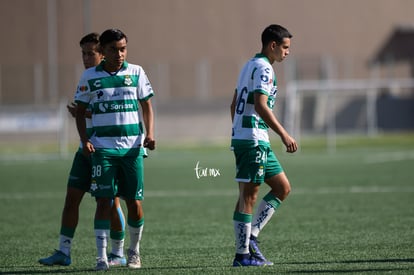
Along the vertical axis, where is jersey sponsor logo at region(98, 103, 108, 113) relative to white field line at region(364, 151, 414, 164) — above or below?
above

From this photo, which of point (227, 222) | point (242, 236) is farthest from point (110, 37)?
point (227, 222)

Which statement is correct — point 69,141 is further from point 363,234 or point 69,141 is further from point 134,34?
point 363,234

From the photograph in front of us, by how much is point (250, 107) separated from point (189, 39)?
124 ft

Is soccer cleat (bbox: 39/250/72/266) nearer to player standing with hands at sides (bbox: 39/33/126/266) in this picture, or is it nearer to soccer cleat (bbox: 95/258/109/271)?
player standing with hands at sides (bbox: 39/33/126/266)

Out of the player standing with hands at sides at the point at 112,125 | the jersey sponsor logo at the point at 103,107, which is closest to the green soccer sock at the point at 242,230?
the player standing with hands at sides at the point at 112,125

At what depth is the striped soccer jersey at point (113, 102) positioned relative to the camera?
734 centimetres

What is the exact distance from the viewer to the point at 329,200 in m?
13.6

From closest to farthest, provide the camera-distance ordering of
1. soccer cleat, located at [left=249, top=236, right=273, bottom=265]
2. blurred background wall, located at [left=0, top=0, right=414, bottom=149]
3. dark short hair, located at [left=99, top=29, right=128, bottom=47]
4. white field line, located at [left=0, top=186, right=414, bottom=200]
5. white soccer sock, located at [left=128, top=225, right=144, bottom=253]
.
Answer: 1. dark short hair, located at [left=99, top=29, right=128, bottom=47]
2. soccer cleat, located at [left=249, top=236, right=273, bottom=265]
3. white soccer sock, located at [left=128, top=225, right=144, bottom=253]
4. white field line, located at [left=0, top=186, right=414, bottom=200]
5. blurred background wall, located at [left=0, top=0, right=414, bottom=149]

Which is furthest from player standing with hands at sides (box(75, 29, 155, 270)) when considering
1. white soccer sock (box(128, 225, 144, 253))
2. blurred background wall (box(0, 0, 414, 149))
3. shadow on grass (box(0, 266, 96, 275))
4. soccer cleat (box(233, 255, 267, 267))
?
blurred background wall (box(0, 0, 414, 149))

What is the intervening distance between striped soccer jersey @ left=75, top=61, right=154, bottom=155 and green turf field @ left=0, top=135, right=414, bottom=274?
0.89 meters

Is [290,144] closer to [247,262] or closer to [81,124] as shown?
[247,262]

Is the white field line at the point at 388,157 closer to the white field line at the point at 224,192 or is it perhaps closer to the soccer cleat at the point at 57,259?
the white field line at the point at 224,192

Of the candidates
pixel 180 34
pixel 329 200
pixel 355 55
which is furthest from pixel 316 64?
pixel 329 200

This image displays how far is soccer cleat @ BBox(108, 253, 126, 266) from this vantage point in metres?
7.88
